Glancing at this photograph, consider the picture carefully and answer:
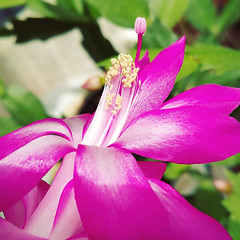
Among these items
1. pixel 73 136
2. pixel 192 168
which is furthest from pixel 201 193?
pixel 73 136

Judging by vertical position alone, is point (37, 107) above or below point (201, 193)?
above

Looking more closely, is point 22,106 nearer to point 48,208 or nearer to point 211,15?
point 48,208

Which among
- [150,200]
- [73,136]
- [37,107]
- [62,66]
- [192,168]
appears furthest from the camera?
[62,66]

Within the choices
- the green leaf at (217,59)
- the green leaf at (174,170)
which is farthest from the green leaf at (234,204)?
the green leaf at (217,59)

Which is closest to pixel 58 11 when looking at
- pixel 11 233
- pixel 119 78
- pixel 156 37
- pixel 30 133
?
pixel 156 37

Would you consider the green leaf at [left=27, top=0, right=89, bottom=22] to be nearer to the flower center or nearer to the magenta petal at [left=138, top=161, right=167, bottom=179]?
the flower center

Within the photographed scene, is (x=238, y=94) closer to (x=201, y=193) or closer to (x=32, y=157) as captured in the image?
(x=32, y=157)
